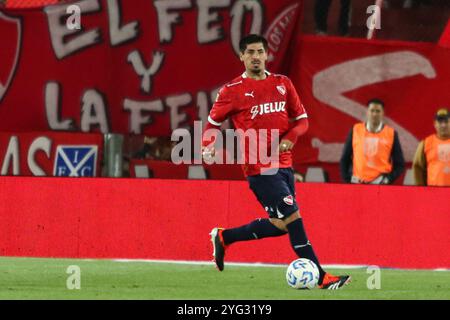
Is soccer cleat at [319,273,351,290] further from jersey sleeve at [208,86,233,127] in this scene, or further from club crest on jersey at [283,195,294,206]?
jersey sleeve at [208,86,233,127]

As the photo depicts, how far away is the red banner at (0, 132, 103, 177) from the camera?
15734 millimetres

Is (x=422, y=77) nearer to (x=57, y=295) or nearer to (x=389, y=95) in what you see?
(x=389, y=95)

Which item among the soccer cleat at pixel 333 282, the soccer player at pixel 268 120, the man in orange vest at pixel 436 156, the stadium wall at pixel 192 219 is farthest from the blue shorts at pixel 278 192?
the man in orange vest at pixel 436 156

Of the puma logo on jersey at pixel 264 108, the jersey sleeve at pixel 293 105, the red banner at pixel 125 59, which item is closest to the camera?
the puma logo on jersey at pixel 264 108

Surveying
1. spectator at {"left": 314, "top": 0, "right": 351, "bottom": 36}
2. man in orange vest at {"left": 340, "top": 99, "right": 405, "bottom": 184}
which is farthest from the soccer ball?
spectator at {"left": 314, "top": 0, "right": 351, "bottom": 36}

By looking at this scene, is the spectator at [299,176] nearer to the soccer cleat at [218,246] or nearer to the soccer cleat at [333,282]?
the soccer cleat at [218,246]

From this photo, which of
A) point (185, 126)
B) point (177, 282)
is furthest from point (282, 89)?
point (185, 126)

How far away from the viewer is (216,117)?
11.4 meters

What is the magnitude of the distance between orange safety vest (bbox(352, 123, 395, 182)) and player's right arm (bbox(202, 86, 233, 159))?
4006mm

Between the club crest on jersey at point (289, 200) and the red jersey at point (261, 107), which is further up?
the red jersey at point (261, 107)

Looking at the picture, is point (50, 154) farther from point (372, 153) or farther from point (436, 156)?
point (436, 156)

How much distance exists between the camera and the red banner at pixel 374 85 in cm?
1650

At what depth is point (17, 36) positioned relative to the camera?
1586 cm

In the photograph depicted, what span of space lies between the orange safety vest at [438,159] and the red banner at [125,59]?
1.97m
